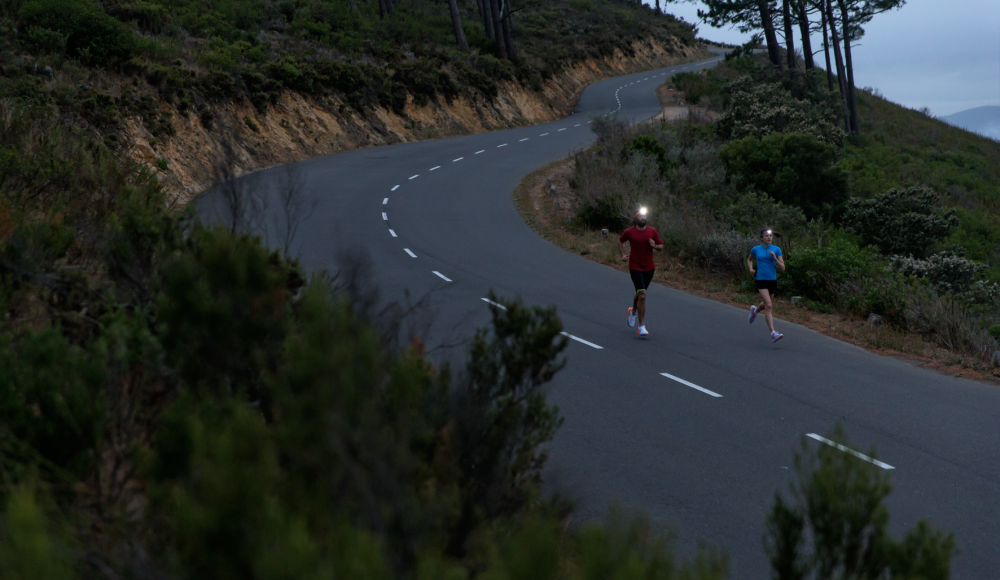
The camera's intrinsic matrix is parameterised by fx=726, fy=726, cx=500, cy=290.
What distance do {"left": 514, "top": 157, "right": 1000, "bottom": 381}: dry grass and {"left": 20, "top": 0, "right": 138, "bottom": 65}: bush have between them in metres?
12.4

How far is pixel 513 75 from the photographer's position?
42250mm

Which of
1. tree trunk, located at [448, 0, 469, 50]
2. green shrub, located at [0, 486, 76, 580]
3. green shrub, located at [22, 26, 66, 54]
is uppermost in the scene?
tree trunk, located at [448, 0, 469, 50]

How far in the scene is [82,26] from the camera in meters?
20.3

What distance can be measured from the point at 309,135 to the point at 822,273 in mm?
19704

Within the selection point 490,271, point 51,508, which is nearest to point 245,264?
point 51,508


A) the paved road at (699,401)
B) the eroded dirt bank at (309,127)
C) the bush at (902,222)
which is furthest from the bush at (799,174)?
the eroded dirt bank at (309,127)

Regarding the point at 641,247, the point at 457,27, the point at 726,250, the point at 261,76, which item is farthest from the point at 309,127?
the point at 641,247

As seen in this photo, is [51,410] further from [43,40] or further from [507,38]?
[507,38]

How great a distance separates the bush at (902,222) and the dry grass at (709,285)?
257 inches

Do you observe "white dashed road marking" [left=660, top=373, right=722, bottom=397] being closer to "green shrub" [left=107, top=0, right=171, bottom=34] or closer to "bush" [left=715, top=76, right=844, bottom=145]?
"bush" [left=715, top=76, right=844, bottom=145]

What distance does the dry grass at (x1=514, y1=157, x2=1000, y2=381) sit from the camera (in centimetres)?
1059

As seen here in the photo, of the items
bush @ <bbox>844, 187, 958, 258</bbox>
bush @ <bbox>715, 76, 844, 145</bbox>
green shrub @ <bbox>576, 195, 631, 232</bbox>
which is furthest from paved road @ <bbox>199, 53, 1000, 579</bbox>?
bush @ <bbox>715, 76, 844, 145</bbox>

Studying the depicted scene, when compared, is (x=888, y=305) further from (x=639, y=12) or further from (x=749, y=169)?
(x=639, y=12)

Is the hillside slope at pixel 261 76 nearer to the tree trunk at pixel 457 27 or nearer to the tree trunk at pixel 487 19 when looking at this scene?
the tree trunk at pixel 487 19
